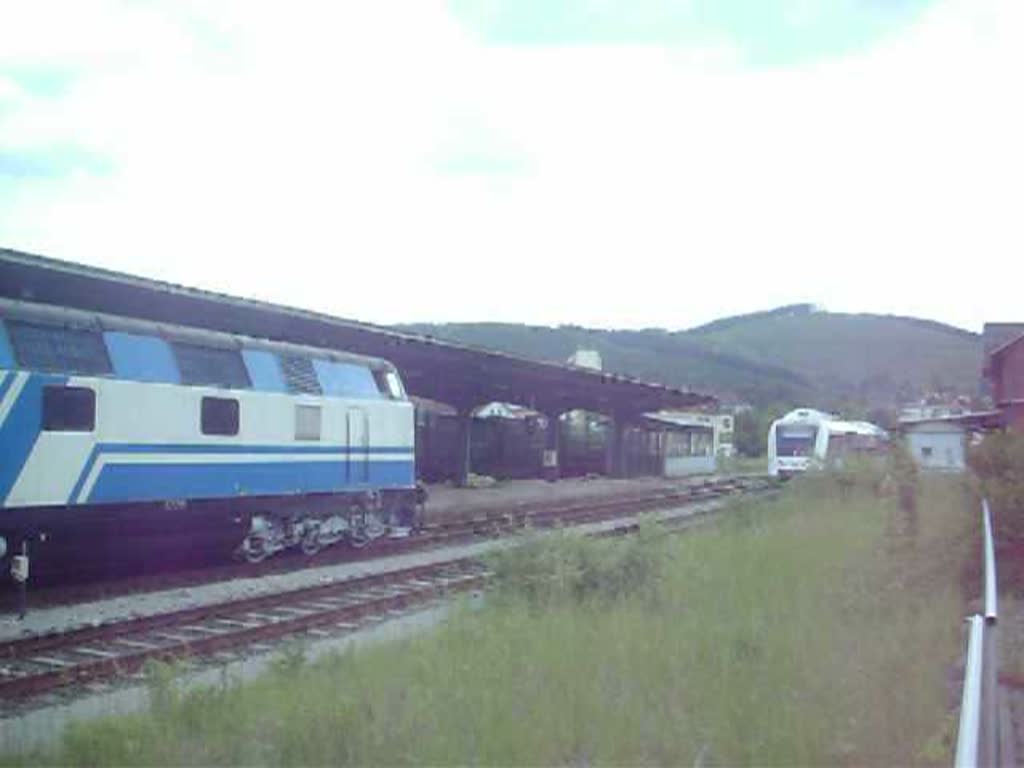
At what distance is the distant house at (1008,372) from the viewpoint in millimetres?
27959

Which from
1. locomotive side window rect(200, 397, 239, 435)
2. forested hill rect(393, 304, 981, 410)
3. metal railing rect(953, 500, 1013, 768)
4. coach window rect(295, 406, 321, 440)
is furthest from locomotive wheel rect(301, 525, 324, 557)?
forested hill rect(393, 304, 981, 410)

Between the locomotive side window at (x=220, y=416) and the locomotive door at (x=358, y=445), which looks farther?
the locomotive door at (x=358, y=445)

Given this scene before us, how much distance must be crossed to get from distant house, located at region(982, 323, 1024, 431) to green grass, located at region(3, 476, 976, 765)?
600 inches

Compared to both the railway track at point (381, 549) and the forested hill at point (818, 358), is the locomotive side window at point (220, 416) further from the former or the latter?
the forested hill at point (818, 358)

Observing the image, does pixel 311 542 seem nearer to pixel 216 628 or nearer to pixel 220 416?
pixel 220 416

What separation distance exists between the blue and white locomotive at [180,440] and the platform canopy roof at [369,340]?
236 centimetres

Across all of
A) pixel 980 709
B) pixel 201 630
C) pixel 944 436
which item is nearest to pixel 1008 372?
pixel 944 436

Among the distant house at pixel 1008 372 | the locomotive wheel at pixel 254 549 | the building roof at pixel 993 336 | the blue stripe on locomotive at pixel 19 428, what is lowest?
the locomotive wheel at pixel 254 549

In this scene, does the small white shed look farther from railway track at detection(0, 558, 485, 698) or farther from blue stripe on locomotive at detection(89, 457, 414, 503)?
railway track at detection(0, 558, 485, 698)

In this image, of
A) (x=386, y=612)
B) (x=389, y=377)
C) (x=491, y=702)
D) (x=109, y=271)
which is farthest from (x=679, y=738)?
(x=389, y=377)

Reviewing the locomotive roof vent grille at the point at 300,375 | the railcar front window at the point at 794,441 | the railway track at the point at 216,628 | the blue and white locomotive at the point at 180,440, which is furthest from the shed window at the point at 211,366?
the railcar front window at the point at 794,441

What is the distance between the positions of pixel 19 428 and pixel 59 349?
1293 millimetres

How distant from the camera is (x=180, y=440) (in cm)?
1650

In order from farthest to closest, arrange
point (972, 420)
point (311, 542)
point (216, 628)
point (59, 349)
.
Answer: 1. point (972, 420)
2. point (311, 542)
3. point (59, 349)
4. point (216, 628)
